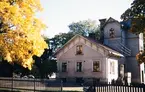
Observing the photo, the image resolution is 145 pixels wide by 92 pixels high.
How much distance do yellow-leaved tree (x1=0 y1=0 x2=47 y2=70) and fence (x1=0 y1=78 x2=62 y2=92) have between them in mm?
1872

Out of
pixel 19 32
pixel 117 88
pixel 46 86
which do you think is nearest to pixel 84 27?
pixel 19 32

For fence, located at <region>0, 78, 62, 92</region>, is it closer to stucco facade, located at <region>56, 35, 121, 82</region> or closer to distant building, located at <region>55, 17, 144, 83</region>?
stucco facade, located at <region>56, 35, 121, 82</region>

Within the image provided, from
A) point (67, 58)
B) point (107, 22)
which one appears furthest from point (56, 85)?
point (107, 22)

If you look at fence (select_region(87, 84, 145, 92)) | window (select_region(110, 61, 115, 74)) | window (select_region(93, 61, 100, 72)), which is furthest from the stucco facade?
fence (select_region(87, 84, 145, 92))

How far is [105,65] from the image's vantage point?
34531mm

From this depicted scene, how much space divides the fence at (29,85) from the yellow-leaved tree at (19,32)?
73.7 inches

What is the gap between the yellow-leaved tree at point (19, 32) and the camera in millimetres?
18031

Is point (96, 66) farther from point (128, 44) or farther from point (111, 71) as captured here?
point (128, 44)

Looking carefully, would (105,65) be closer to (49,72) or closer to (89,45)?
(89,45)

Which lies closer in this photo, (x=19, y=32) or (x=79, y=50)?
(x=19, y=32)

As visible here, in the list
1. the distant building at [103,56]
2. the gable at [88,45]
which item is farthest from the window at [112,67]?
the gable at [88,45]

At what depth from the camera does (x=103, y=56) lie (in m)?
34.8

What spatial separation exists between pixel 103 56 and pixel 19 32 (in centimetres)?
1864

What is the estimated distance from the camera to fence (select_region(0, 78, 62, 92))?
18080mm
